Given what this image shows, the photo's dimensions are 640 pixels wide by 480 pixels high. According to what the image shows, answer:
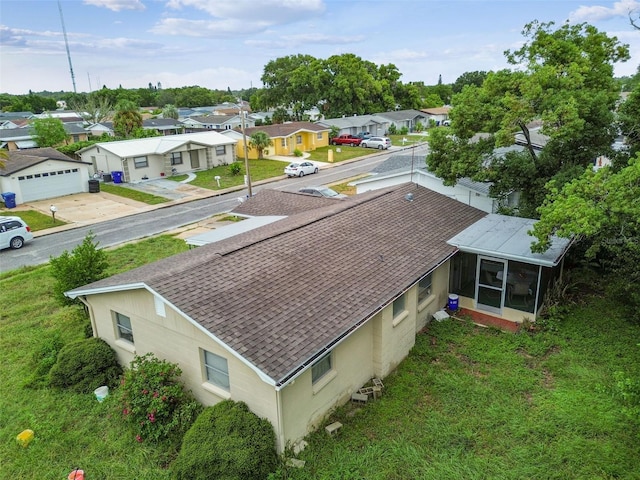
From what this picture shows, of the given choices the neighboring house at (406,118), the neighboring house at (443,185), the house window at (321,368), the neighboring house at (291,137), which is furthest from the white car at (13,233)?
the neighboring house at (406,118)

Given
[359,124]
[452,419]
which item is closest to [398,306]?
[452,419]

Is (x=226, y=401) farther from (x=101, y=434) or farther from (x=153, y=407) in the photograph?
(x=101, y=434)

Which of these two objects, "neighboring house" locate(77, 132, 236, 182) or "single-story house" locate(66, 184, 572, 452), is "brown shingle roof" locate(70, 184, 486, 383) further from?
"neighboring house" locate(77, 132, 236, 182)

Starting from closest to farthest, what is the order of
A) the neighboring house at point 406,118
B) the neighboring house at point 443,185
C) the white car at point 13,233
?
the neighboring house at point 443,185
the white car at point 13,233
the neighboring house at point 406,118

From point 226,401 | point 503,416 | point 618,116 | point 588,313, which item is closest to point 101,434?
point 226,401

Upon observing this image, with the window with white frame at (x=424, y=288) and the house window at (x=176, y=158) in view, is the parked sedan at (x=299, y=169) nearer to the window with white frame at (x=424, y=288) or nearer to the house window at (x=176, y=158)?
the house window at (x=176, y=158)
